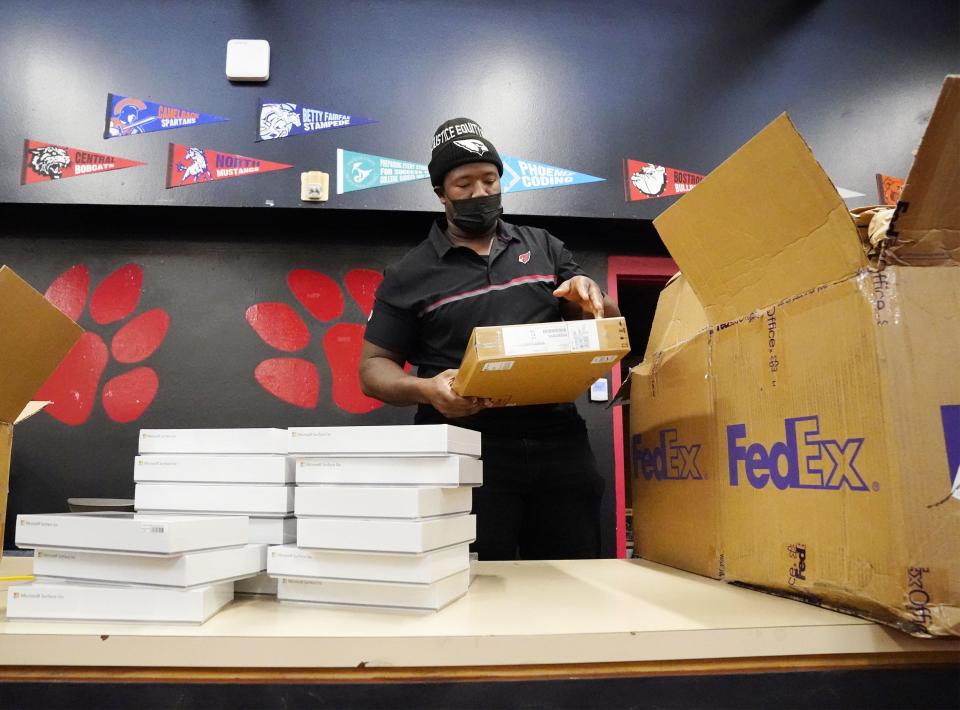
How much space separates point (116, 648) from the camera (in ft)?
2.20

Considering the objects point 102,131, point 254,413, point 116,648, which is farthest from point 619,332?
point 102,131

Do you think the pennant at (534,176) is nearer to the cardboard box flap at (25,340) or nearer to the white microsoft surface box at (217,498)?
the cardboard box flap at (25,340)

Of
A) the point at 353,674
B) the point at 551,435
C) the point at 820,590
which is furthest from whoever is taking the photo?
the point at 551,435

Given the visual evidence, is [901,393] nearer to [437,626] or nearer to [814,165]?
[814,165]

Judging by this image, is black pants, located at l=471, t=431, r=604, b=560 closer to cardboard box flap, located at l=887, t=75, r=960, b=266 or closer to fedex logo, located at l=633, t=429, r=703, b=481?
fedex logo, located at l=633, t=429, r=703, b=481

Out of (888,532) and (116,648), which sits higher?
(888,532)

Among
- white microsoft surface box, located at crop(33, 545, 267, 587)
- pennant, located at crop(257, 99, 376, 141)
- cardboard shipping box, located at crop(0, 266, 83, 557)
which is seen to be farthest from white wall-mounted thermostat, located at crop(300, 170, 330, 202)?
white microsoft surface box, located at crop(33, 545, 267, 587)

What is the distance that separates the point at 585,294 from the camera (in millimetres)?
1286

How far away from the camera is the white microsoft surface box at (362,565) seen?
2.60 ft

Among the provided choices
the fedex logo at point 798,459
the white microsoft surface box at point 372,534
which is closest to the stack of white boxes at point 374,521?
the white microsoft surface box at point 372,534

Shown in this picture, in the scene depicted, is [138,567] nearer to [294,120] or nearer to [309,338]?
[309,338]

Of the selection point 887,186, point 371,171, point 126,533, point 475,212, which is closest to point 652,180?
point 887,186

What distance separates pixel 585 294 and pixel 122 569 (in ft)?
3.04

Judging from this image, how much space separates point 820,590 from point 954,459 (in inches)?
9.1
